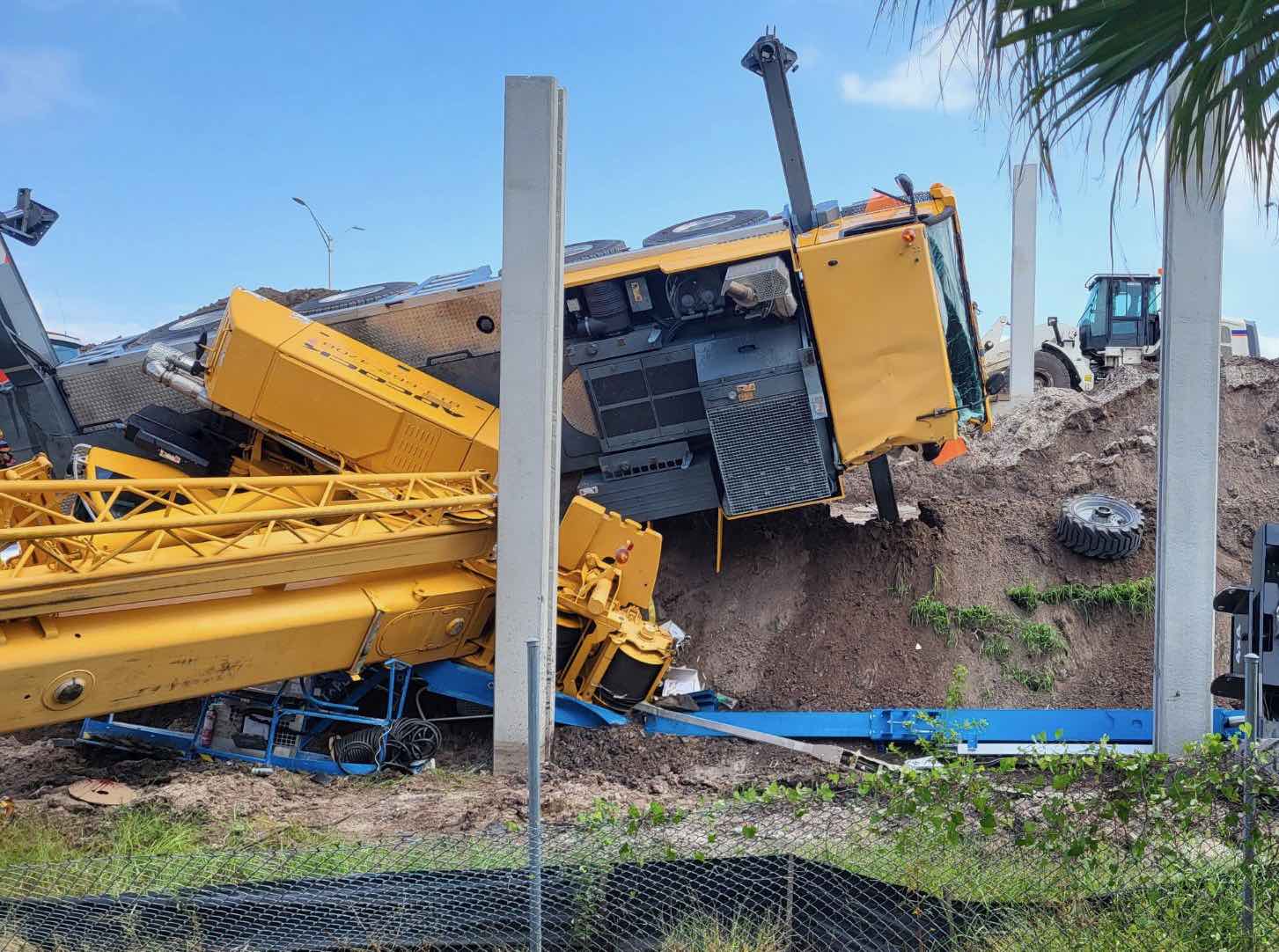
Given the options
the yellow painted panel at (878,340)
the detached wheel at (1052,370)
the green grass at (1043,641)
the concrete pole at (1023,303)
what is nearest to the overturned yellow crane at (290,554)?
the yellow painted panel at (878,340)

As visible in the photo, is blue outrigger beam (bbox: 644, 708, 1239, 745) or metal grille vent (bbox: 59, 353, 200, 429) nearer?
blue outrigger beam (bbox: 644, 708, 1239, 745)

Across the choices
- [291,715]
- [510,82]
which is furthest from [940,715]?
[510,82]

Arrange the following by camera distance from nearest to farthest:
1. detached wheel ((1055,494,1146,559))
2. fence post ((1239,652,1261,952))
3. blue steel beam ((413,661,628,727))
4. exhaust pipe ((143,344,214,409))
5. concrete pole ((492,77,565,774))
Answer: fence post ((1239,652,1261,952))
concrete pole ((492,77,565,774))
blue steel beam ((413,661,628,727))
exhaust pipe ((143,344,214,409))
detached wheel ((1055,494,1146,559))

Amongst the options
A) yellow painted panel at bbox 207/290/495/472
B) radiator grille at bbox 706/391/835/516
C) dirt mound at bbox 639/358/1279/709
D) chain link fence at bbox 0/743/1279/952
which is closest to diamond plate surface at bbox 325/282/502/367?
yellow painted panel at bbox 207/290/495/472

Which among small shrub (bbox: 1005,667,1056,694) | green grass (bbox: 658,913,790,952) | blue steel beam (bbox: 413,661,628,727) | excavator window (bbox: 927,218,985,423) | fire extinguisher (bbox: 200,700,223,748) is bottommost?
green grass (bbox: 658,913,790,952)

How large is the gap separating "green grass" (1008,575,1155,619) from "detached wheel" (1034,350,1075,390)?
11.4m

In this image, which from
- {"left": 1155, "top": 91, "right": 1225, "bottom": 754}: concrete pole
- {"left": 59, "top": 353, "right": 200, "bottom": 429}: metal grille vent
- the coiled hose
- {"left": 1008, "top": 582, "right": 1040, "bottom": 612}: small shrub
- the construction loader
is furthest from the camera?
{"left": 59, "top": 353, "right": 200, "bottom": 429}: metal grille vent

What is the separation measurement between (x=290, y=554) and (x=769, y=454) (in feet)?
14.1

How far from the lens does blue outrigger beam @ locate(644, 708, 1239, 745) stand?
840 centimetres

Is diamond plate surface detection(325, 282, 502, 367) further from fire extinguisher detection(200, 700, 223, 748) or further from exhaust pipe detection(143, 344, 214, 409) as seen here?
fire extinguisher detection(200, 700, 223, 748)

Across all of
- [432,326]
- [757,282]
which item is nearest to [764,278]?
[757,282]

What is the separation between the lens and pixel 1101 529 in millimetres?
10273

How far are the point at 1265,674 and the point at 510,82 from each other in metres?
5.89

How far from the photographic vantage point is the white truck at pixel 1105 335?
20.9m
